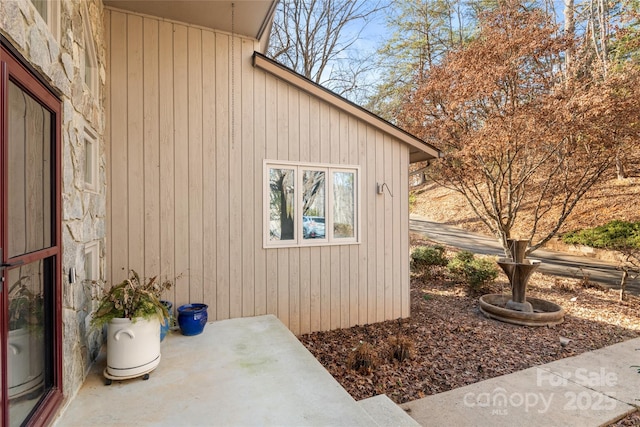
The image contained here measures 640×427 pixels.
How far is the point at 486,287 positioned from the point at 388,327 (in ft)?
9.60

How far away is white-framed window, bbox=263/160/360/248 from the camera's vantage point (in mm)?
4344

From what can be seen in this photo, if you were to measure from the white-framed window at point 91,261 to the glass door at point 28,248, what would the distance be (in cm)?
80

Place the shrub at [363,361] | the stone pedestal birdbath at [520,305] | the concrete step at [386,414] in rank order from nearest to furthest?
the concrete step at [386,414]
the shrub at [363,361]
the stone pedestal birdbath at [520,305]

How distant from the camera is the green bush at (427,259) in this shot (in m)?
7.77

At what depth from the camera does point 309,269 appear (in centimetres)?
454

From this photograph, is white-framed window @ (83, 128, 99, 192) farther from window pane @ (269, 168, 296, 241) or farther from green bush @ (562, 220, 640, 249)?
green bush @ (562, 220, 640, 249)

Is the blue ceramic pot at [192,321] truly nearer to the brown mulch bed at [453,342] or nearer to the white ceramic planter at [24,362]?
the brown mulch bed at [453,342]

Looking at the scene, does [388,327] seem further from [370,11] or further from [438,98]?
[370,11]

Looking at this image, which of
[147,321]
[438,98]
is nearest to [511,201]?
[438,98]

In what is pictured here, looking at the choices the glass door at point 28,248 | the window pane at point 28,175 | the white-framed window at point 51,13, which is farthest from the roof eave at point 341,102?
the window pane at point 28,175

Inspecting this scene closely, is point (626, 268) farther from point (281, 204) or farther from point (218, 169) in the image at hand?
point (218, 169)

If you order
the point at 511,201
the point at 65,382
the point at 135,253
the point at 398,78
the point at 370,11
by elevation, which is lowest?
the point at 65,382

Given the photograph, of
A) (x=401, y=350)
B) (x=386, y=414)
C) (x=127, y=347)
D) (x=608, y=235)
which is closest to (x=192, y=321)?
(x=127, y=347)

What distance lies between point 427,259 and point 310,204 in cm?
437
